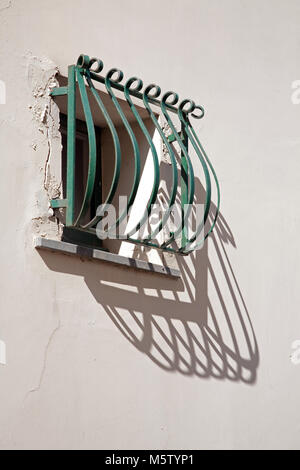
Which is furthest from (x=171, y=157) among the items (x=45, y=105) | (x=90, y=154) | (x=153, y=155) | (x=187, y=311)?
(x=187, y=311)

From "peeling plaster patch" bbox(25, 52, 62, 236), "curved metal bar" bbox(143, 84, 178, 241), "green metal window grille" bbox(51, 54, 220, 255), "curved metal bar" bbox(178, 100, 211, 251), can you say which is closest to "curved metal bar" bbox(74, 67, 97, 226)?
"green metal window grille" bbox(51, 54, 220, 255)

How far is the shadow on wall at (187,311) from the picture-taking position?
381 centimetres

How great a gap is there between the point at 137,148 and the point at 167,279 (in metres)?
0.64

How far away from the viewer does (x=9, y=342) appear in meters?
3.40

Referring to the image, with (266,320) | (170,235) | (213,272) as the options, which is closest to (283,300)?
(266,320)

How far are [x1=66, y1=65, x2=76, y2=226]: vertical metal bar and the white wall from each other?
11cm

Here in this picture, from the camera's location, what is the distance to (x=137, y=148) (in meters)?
3.76

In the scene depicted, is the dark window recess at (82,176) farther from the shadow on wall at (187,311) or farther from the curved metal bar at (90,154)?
the curved metal bar at (90,154)

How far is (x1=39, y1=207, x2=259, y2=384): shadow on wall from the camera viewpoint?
3.81 m

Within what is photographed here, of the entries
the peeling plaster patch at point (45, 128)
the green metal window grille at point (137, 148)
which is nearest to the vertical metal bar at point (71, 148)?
the green metal window grille at point (137, 148)

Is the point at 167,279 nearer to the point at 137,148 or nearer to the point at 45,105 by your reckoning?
the point at 137,148

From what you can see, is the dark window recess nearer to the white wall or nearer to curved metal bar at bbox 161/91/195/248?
the white wall
